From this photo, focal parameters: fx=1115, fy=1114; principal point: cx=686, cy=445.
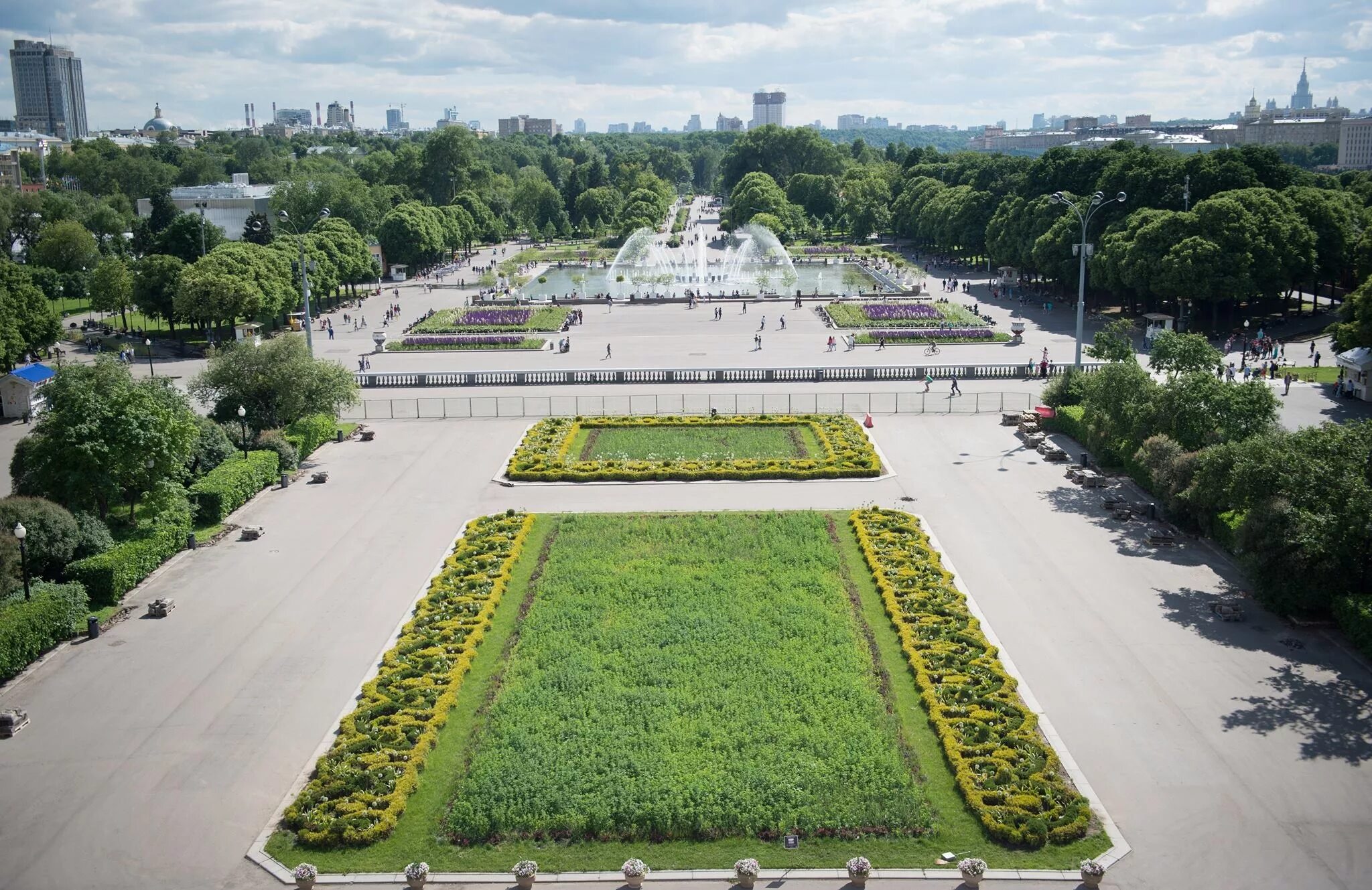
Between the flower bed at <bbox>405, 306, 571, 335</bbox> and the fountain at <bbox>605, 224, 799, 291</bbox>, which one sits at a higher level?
the fountain at <bbox>605, 224, 799, 291</bbox>

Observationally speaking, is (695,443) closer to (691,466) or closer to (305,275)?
(691,466)

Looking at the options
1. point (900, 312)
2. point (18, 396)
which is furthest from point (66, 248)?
point (900, 312)

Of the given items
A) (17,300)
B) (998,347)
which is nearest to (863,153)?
(998,347)

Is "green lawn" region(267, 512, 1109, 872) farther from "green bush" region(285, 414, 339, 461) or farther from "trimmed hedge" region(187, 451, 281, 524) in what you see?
"green bush" region(285, 414, 339, 461)

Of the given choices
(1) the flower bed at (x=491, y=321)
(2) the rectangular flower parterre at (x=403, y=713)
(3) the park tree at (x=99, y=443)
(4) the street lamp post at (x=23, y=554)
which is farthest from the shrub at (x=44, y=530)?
(1) the flower bed at (x=491, y=321)

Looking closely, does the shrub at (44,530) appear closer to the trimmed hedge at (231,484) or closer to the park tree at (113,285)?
the trimmed hedge at (231,484)

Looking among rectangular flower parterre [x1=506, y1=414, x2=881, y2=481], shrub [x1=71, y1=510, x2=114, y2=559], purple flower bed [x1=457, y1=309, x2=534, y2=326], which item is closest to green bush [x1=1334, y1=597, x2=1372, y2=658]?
rectangular flower parterre [x1=506, y1=414, x2=881, y2=481]

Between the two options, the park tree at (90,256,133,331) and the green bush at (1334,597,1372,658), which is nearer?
the green bush at (1334,597,1372,658)
